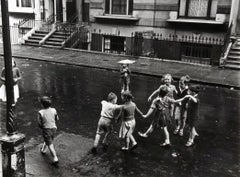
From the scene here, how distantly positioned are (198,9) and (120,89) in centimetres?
868

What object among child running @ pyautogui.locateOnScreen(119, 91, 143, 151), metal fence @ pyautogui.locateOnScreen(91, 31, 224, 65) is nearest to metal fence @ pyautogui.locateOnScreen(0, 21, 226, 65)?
metal fence @ pyautogui.locateOnScreen(91, 31, 224, 65)

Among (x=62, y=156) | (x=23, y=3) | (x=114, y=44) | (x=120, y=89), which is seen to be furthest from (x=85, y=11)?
(x=62, y=156)

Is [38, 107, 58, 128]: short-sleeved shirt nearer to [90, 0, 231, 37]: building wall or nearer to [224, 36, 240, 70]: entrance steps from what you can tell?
[224, 36, 240, 70]: entrance steps

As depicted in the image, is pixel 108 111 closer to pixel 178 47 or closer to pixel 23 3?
pixel 178 47

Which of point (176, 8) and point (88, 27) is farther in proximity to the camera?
point (88, 27)

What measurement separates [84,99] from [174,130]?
12.3 feet

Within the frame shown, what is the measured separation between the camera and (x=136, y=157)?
693 centimetres

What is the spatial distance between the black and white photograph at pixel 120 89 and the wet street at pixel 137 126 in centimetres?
3

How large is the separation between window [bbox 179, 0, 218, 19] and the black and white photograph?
6 centimetres

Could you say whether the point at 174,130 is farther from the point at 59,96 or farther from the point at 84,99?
the point at 59,96

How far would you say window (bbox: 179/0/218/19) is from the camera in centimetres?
1773

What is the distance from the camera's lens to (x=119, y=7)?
823 inches

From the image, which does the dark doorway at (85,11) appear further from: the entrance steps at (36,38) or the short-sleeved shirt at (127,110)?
the short-sleeved shirt at (127,110)

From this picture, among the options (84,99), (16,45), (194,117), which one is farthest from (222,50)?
(16,45)
